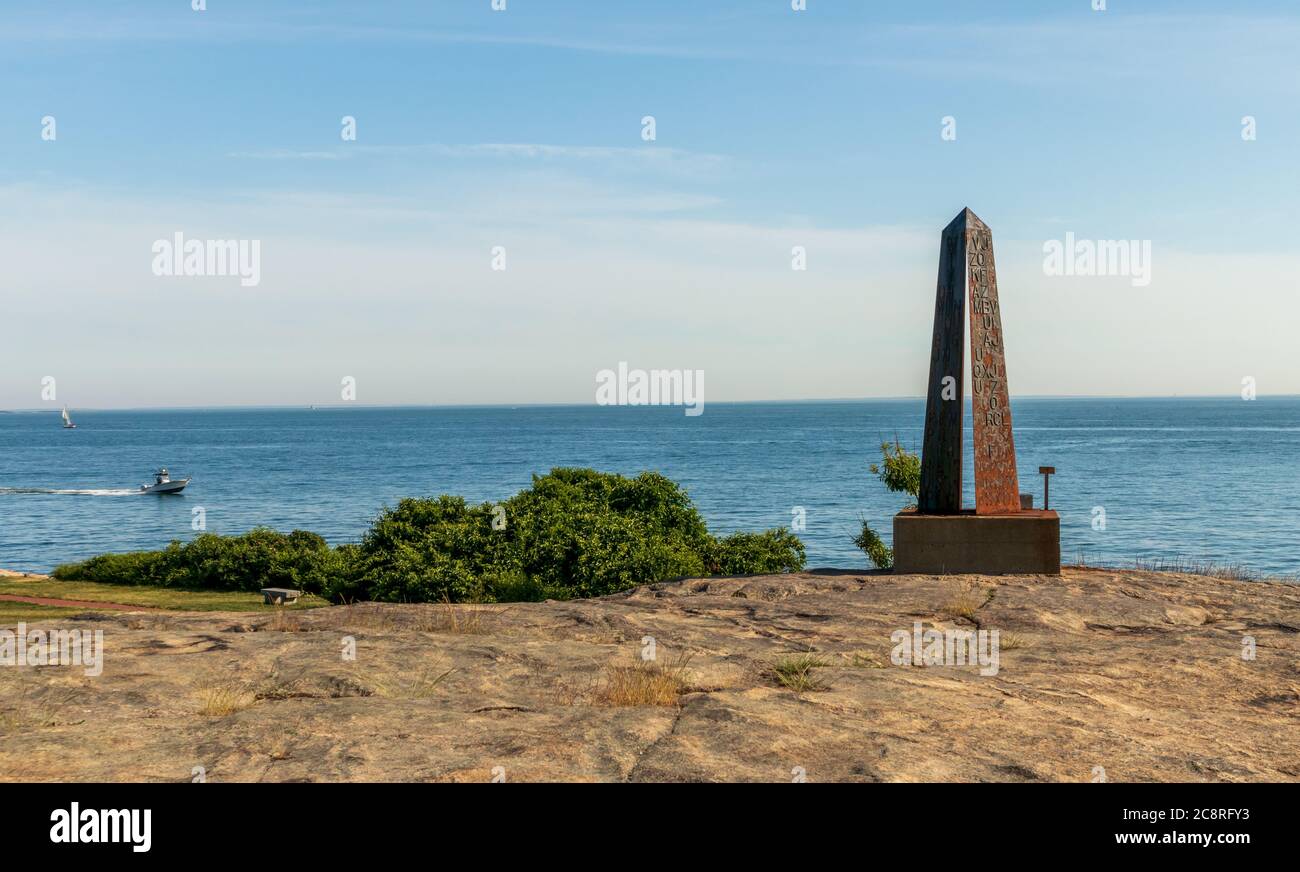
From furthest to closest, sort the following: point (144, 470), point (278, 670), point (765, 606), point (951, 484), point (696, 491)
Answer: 1. point (144, 470)
2. point (696, 491)
3. point (951, 484)
4. point (765, 606)
5. point (278, 670)

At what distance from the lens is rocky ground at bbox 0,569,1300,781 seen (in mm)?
5848

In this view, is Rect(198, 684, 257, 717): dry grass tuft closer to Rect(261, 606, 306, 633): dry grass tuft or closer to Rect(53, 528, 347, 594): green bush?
Rect(261, 606, 306, 633): dry grass tuft

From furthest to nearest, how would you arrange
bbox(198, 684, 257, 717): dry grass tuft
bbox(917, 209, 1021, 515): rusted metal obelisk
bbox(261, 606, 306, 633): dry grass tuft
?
bbox(917, 209, 1021, 515): rusted metal obelisk, bbox(261, 606, 306, 633): dry grass tuft, bbox(198, 684, 257, 717): dry grass tuft

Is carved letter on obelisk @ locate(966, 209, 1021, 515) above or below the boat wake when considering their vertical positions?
above

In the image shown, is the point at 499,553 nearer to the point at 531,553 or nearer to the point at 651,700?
the point at 531,553

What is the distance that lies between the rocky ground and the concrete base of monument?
123 inches

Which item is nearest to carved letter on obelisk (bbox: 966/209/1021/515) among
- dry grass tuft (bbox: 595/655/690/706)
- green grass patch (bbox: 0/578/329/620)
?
dry grass tuft (bbox: 595/655/690/706)

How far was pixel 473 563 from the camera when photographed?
20.7 metres

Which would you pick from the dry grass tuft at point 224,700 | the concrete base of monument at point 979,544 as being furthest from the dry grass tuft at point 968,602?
the dry grass tuft at point 224,700

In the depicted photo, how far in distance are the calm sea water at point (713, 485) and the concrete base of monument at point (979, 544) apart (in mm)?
12979
